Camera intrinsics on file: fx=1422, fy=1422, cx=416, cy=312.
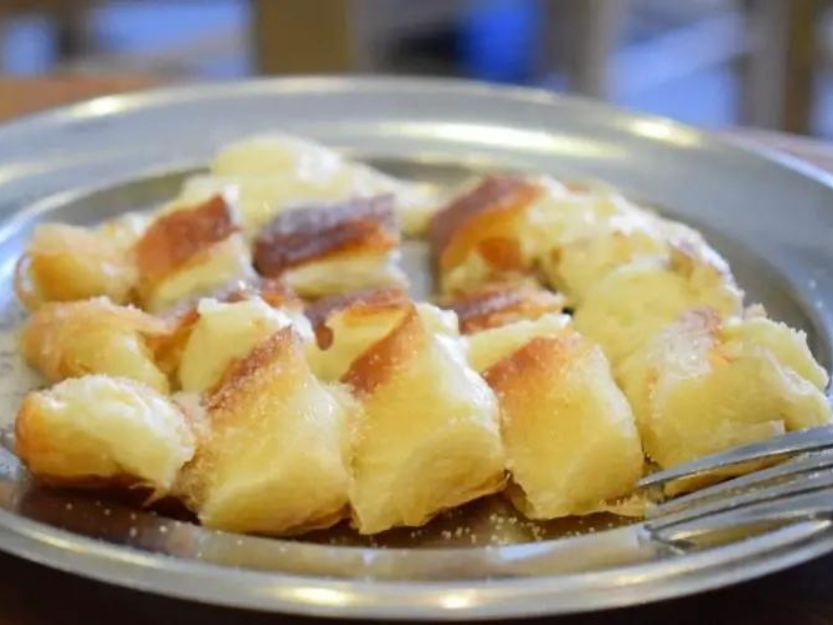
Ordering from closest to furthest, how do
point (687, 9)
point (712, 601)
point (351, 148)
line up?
point (712, 601) < point (351, 148) < point (687, 9)

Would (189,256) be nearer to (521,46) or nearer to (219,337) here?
(219,337)

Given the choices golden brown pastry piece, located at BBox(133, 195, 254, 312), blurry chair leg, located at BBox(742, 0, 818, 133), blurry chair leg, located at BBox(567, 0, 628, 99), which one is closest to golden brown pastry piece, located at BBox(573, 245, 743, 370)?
golden brown pastry piece, located at BBox(133, 195, 254, 312)

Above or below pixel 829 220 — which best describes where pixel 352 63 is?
below

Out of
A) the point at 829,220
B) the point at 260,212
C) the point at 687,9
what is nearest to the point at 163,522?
the point at 260,212

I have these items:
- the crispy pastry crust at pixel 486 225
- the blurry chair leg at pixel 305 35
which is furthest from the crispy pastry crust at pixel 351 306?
the blurry chair leg at pixel 305 35

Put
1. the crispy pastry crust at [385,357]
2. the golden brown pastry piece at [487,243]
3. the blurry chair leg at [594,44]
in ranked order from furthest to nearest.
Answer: the blurry chair leg at [594,44]
the golden brown pastry piece at [487,243]
the crispy pastry crust at [385,357]

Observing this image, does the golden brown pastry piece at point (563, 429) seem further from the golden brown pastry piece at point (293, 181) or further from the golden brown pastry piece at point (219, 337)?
the golden brown pastry piece at point (293, 181)

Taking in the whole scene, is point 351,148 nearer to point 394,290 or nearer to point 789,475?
point 394,290
